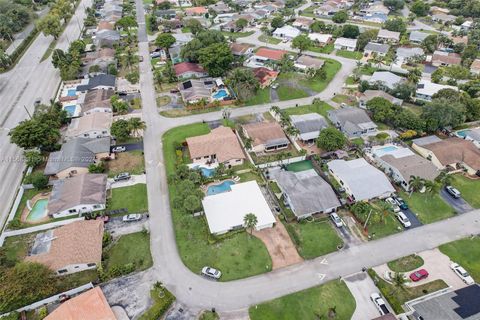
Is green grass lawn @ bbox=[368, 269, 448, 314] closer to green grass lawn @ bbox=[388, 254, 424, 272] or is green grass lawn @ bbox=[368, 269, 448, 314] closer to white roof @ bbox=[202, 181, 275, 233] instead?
green grass lawn @ bbox=[388, 254, 424, 272]

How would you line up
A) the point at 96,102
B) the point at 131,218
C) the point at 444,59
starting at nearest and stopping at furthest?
the point at 131,218
the point at 96,102
the point at 444,59

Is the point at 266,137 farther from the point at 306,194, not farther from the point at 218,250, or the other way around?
the point at 218,250

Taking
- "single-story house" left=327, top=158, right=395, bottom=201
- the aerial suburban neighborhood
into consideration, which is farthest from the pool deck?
"single-story house" left=327, top=158, right=395, bottom=201

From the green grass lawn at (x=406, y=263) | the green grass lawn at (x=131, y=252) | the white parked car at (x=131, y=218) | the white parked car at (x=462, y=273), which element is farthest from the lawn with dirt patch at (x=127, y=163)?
the white parked car at (x=462, y=273)

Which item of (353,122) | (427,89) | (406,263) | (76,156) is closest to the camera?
(406,263)

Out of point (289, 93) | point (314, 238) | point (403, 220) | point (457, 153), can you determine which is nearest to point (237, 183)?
point (314, 238)

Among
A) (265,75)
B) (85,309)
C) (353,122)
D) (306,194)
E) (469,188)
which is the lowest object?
(469,188)

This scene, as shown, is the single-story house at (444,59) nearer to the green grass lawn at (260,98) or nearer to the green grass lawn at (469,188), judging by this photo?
the green grass lawn at (469,188)

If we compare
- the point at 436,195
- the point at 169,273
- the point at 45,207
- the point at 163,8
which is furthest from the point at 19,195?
the point at 163,8
